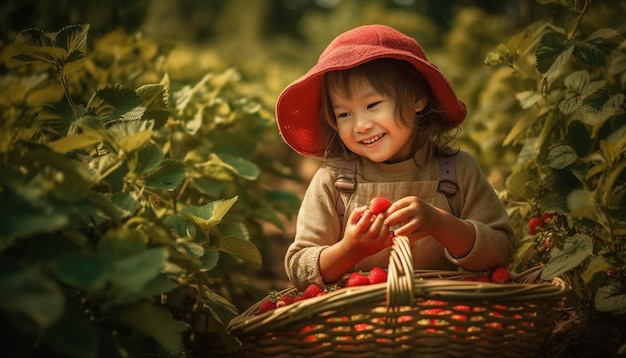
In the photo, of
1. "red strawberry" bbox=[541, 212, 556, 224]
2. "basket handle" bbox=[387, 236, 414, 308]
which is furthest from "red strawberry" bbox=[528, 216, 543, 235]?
"basket handle" bbox=[387, 236, 414, 308]

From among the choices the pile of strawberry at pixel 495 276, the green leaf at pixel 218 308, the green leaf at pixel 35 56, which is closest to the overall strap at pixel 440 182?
the pile of strawberry at pixel 495 276

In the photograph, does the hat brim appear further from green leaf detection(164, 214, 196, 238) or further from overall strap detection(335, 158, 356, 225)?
green leaf detection(164, 214, 196, 238)

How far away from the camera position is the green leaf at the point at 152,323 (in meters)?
1.38

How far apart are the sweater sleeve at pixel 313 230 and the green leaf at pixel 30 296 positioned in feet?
3.03

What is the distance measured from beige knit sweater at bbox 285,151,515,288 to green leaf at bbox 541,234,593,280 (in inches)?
9.1

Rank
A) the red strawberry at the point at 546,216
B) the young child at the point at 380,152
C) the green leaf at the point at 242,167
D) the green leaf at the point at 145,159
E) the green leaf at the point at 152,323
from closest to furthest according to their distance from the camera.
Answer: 1. the green leaf at the point at 152,323
2. the green leaf at the point at 145,159
3. the young child at the point at 380,152
4. the red strawberry at the point at 546,216
5. the green leaf at the point at 242,167

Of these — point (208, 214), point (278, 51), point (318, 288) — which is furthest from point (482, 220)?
point (278, 51)

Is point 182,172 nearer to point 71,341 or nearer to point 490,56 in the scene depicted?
point 71,341

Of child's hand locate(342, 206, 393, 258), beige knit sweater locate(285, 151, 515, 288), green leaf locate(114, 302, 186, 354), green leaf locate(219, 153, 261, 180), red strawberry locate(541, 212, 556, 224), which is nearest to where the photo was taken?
green leaf locate(114, 302, 186, 354)

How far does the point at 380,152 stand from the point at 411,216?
369 millimetres

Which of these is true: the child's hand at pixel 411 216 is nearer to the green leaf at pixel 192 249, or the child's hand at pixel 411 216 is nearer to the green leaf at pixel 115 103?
the green leaf at pixel 192 249

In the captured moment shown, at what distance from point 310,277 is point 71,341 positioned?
0.86 meters

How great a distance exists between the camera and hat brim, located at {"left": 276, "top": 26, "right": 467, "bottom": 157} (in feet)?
6.29

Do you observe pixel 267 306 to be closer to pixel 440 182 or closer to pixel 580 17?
pixel 440 182
